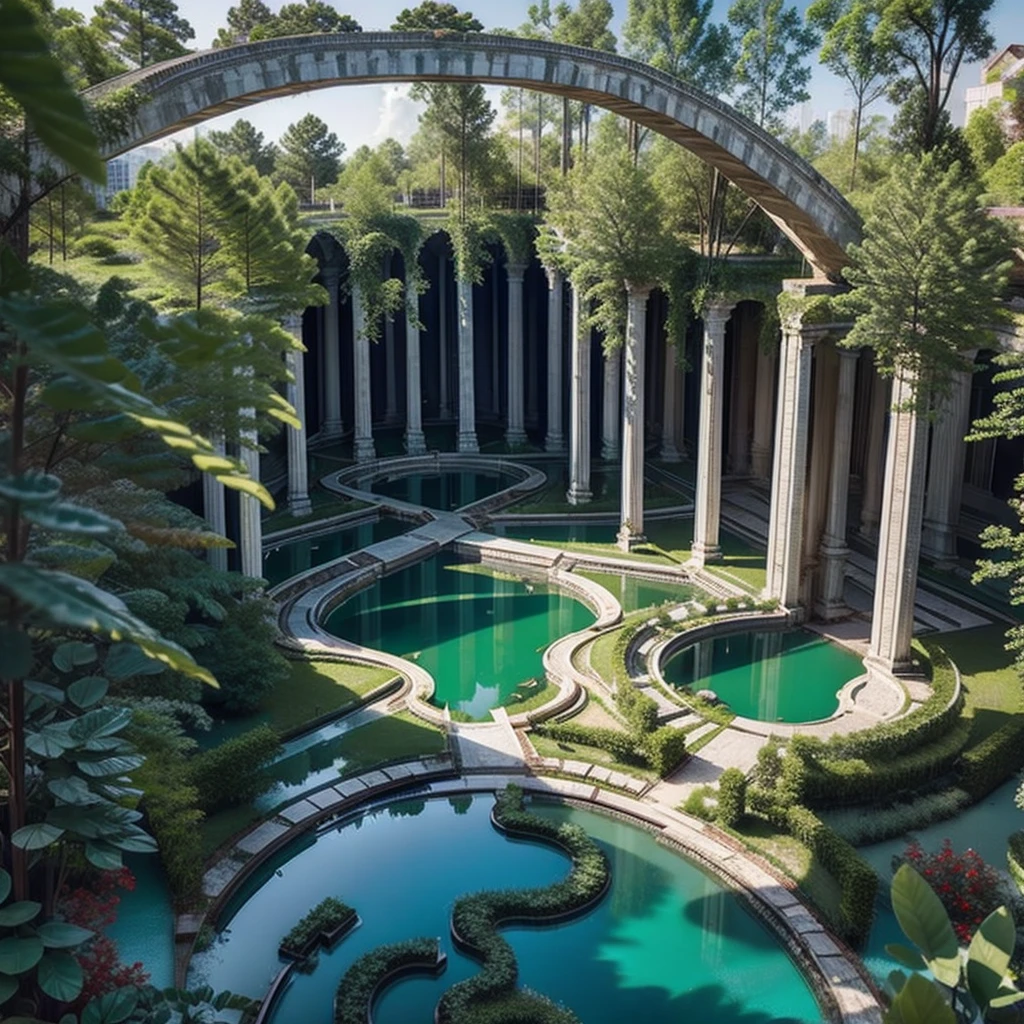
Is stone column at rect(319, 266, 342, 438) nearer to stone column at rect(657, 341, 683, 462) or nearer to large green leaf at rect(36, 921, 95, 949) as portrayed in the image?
stone column at rect(657, 341, 683, 462)

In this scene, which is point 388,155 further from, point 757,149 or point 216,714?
point 216,714

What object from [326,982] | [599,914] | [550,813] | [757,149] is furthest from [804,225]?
[326,982]

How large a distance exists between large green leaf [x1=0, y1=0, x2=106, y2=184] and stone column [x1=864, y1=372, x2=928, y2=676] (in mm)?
17602

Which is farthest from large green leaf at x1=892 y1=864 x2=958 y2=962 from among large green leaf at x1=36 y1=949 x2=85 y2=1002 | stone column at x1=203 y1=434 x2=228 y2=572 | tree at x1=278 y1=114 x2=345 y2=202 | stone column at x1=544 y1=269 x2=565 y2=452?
tree at x1=278 y1=114 x2=345 y2=202

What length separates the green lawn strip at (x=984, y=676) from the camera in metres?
21.6

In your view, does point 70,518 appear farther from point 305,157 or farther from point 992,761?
point 305,157

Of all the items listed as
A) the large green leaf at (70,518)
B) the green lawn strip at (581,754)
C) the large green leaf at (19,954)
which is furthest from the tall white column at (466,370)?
the large green leaf at (70,518)

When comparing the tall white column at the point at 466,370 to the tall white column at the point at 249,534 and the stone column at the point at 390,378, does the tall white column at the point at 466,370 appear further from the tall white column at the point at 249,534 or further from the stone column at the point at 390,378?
the tall white column at the point at 249,534

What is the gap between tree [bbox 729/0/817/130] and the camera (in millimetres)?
36969

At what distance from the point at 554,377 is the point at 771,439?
9.37 m

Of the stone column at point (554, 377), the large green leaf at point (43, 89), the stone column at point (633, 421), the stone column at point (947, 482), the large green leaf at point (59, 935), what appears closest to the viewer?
the large green leaf at point (43, 89)

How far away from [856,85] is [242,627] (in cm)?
2591

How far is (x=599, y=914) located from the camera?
53.0ft

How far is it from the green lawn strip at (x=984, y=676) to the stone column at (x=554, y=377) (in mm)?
20099
